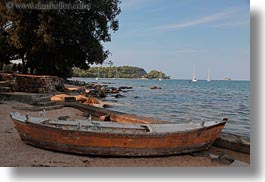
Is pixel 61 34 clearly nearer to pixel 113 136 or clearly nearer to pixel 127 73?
pixel 127 73

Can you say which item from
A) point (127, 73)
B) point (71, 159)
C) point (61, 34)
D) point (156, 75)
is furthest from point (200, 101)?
point (61, 34)

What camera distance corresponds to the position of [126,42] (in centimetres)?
322

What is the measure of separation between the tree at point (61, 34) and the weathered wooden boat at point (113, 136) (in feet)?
2.79

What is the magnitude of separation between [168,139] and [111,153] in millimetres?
588

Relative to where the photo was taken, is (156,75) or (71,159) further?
(156,75)

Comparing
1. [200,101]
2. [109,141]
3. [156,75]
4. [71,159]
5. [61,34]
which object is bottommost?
[71,159]

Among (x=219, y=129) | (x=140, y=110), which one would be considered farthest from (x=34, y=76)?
(x=219, y=129)

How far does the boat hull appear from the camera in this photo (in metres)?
3.01

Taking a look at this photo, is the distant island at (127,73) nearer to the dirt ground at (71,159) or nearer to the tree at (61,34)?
the tree at (61,34)

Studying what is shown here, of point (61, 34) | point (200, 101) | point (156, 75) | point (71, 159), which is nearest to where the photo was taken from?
point (71, 159)

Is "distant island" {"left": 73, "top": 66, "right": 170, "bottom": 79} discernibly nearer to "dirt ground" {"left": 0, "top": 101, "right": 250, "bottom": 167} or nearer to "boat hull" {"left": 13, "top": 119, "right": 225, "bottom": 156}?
"boat hull" {"left": 13, "top": 119, "right": 225, "bottom": 156}

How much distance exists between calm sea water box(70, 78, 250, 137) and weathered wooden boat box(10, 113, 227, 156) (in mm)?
162

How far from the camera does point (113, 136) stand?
3.00 m

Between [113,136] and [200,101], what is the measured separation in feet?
3.79
